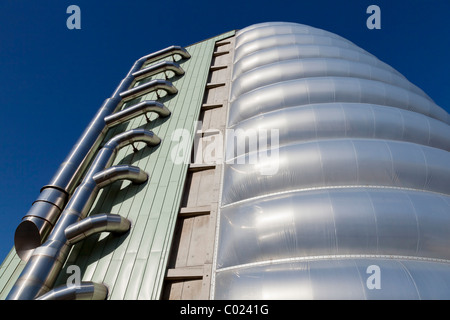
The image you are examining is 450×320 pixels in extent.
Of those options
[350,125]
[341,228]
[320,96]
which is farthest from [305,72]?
[341,228]

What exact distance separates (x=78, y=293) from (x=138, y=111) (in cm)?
691

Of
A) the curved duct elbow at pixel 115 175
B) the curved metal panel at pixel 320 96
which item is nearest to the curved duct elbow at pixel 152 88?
the curved metal panel at pixel 320 96

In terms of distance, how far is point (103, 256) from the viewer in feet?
21.1

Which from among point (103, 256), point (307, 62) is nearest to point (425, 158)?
point (307, 62)

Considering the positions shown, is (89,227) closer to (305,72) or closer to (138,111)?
(138,111)

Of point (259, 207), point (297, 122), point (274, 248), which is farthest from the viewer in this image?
point (297, 122)

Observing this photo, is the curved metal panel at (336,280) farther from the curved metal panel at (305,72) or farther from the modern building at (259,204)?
the curved metal panel at (305,72)

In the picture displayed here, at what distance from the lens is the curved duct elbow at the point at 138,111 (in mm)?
10500

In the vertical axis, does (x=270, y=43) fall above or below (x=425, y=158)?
above

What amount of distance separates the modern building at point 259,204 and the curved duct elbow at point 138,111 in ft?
0.24
